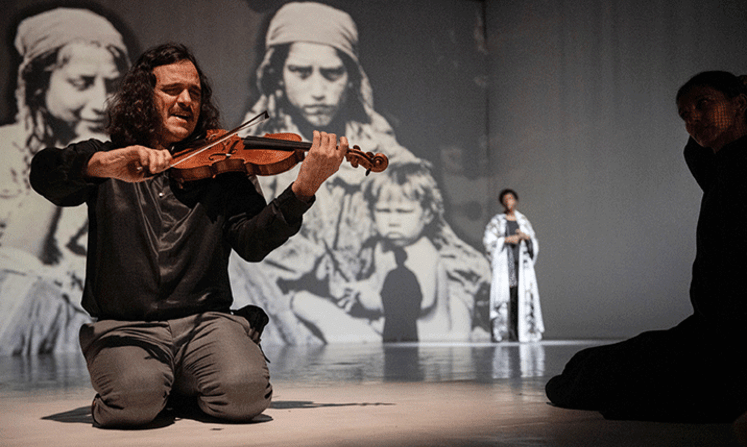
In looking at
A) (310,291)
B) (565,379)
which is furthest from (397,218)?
(565,379)

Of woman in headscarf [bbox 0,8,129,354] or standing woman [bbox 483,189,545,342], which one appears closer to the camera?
woman in headscarf [bbox 0,8,129,354]

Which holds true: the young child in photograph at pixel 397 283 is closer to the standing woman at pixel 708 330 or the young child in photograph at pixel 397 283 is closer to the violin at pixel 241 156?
the violin at pixel 241 156

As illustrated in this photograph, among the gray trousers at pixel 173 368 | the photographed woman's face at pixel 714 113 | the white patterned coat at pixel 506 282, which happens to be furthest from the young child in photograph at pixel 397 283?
the photographed woman's face at pixel 714 113

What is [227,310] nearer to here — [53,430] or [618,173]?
[53,430]

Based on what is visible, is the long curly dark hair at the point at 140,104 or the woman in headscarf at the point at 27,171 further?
the woman in headscarf at the point at 27,171

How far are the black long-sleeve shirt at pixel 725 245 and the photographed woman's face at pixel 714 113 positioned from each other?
0.10 ft

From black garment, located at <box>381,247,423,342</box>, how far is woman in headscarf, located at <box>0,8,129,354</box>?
2.94 meters

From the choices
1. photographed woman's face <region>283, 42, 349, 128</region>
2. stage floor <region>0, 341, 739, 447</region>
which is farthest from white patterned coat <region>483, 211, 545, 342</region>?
stage floor <region>0, 341, 739, 447</region>

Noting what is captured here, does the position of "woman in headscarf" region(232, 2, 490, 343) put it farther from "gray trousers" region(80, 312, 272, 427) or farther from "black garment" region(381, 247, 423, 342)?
"gray trousers" region(80, 312, 272, 427)

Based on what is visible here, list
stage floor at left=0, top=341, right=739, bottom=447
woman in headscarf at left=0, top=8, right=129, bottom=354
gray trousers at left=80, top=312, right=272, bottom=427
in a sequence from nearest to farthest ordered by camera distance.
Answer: stage floor at left=0, top=341, right=739, bottom=447 → gray trousers at left=80, top=312, right=272, bottom=427 → woman in headscarf at left=0, top=8, right=129, bottom=354

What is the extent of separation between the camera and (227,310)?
1.92 m

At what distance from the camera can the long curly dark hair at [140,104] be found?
1934 mm

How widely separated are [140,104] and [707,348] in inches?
57.7

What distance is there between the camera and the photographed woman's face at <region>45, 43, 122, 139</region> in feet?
21.7
